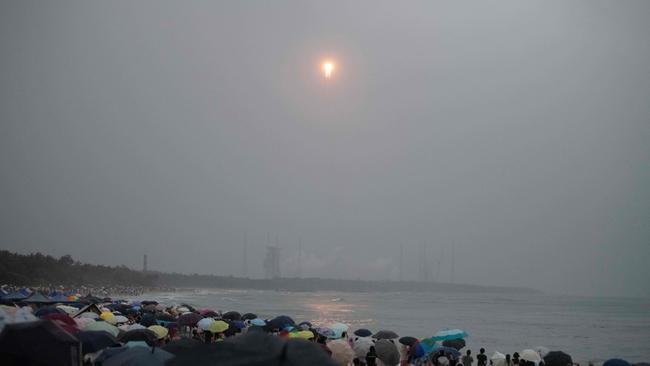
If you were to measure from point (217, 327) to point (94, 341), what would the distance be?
8868mm

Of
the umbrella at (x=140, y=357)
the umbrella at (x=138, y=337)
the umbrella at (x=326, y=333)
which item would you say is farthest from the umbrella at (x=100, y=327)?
the umbrella at (x=326, y=333)

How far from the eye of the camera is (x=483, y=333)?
48875 mm

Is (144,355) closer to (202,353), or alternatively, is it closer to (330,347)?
(202,353)

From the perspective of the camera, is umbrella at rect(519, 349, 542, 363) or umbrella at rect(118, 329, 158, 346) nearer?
umbrella at rect(118, 329, 158, 346)

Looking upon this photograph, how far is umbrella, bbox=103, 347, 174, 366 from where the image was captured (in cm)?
1014

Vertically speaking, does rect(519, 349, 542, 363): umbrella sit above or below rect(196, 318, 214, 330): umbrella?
below

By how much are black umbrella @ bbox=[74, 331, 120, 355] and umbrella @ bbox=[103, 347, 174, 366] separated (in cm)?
202

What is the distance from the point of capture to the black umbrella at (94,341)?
41.8ft

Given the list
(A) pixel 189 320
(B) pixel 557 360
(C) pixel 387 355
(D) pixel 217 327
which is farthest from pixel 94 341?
(B) pixel 557 360

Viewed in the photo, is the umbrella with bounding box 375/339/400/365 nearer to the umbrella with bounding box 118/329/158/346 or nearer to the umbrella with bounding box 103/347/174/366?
the umbrella with bounding box 118/329/158/346

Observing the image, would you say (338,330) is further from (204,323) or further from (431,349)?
(204,323)

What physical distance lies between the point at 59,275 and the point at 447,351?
10998 cm

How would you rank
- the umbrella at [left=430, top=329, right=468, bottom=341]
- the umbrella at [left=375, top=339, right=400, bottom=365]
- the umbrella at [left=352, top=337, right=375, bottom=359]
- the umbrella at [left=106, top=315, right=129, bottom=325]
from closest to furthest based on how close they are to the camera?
the umbrella at [left=375, top=339, right=400, bottom=365] < the umbrella at [left=352, top=337, right=375, bottom=359] < the umbrella at [left=430, top=329, right=468, bottom=341] < the umbrella at [left=106, top=315, right=129, bottom=325]

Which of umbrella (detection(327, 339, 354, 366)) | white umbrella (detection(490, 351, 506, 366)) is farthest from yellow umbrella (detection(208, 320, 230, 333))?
white umbrella (detection(490, 351, 506, 366))
